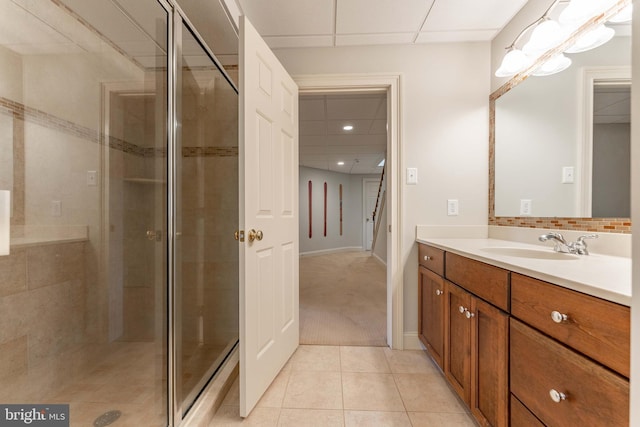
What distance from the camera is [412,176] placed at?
76.0 inches

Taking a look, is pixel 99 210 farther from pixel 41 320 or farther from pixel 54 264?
pixel 41 320

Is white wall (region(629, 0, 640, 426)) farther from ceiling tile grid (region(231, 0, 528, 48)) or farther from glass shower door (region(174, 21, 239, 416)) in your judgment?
glass shower door (region(174, 21, 239, 416))

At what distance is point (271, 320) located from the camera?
152 centimetres

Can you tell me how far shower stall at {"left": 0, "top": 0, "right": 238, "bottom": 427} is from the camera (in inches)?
43.7

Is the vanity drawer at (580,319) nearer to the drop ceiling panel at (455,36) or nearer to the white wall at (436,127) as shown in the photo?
the white wall at (436,127)

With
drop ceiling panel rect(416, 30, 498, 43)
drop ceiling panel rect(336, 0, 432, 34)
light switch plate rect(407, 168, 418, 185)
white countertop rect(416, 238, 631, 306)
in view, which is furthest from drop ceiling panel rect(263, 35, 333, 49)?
white countertop rect(416, 238, 631, 306)

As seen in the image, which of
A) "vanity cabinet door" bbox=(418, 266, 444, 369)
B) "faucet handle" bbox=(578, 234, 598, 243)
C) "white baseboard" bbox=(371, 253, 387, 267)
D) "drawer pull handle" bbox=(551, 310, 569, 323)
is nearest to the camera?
"drawer pull handle" bbox=(551, 310, 569, 323)

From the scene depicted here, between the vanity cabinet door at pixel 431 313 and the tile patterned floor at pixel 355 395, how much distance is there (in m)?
0.16

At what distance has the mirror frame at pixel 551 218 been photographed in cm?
112

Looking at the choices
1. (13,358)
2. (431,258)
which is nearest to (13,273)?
(13,358)

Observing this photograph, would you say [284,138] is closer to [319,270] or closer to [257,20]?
[257,20]

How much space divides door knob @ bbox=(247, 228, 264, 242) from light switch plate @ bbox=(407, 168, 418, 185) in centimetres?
121

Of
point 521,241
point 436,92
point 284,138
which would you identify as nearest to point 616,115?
point 521,241

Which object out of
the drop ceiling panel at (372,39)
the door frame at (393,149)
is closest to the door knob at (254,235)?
the door frame at (393,149)
